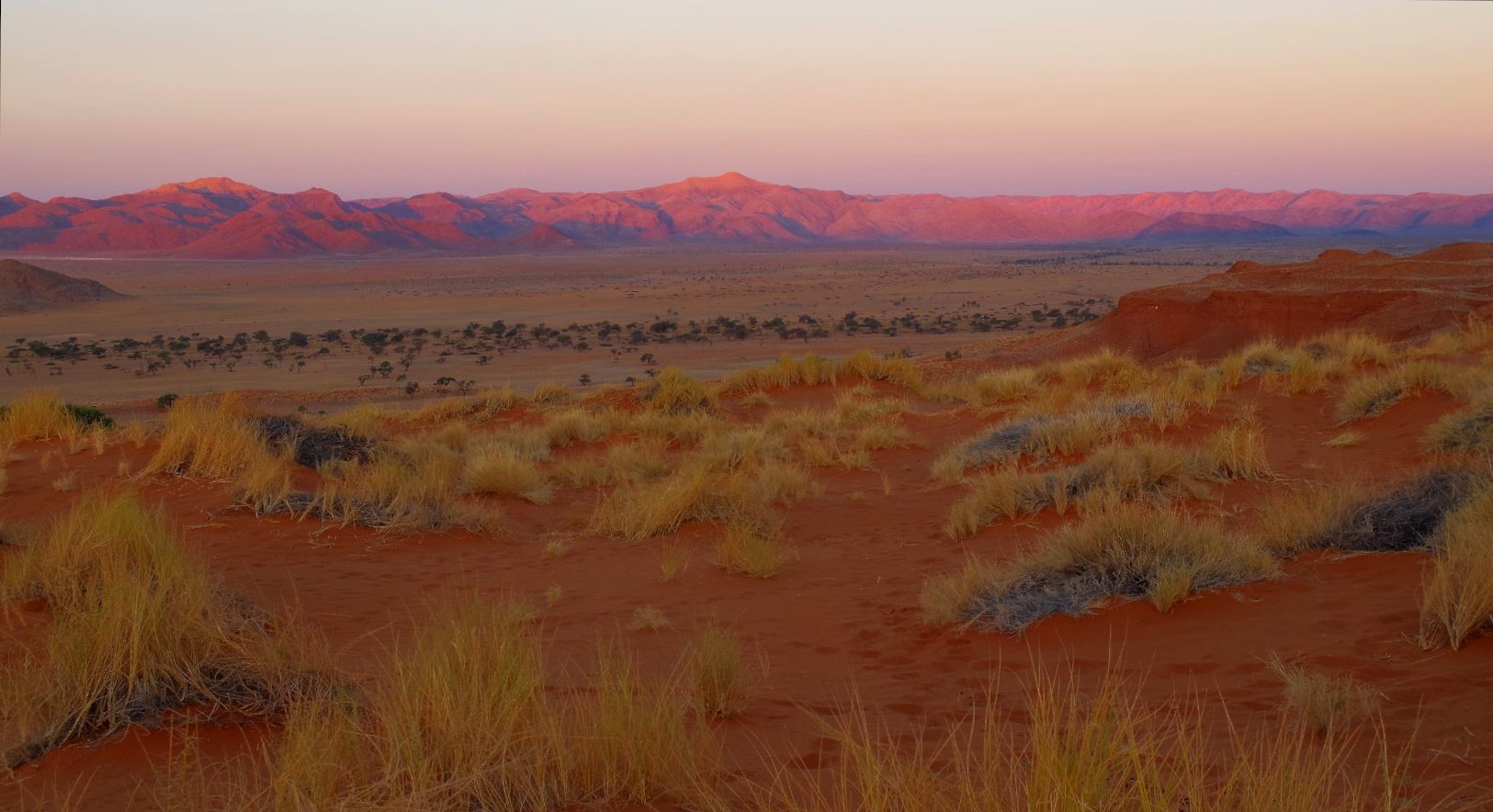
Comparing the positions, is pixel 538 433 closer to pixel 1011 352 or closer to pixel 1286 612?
pixel 1286 612

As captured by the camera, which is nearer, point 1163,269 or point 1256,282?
point 1256,282

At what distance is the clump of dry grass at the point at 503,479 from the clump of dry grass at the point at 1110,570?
6.41 metres

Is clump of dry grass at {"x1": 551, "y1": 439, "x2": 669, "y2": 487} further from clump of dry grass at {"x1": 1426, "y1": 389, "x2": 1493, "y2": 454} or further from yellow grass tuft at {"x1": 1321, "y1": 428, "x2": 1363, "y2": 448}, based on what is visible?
clump of dry grass at {"x1": 1426, "y1": 389, "x2": 1493, "y2": 454}

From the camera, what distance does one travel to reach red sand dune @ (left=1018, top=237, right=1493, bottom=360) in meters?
22.3

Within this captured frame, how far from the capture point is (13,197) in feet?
582

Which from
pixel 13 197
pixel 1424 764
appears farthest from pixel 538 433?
pixel 13 197

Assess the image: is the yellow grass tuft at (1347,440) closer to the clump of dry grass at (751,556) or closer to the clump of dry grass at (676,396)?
the clump of dry grass at (751,556)

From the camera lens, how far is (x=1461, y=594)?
15.9 ft

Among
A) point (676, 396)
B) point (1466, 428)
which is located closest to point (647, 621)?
point (1466, 428)

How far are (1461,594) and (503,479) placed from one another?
31.4 feet

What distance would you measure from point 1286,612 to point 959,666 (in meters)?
1.86

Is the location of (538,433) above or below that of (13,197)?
below

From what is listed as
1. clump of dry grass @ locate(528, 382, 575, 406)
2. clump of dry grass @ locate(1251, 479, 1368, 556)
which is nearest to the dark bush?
clump of dry grass @ locate(528, 382, 575, 406)

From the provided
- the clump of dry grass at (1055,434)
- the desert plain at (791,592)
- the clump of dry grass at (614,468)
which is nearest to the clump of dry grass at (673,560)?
the desert plain at (791,592)
